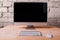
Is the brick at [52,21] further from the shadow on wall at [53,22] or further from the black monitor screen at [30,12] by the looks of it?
the black monitor screen at [30,12]

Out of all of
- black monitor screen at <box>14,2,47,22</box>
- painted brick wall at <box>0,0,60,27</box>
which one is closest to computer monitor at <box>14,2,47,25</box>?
black monitor screen at <box>14,2,47,22</box>

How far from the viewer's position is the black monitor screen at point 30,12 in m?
2.16

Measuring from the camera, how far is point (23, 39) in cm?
148

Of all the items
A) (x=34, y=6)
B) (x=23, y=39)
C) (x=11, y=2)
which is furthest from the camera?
(x=11, y=2)

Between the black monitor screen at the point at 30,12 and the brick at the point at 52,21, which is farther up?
the black monitor screen at the point at 30,12

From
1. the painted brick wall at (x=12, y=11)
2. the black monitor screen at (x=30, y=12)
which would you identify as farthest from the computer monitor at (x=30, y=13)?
the painted brick wall at (x=12, y=11)

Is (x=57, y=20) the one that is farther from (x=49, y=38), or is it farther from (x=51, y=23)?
(x=49, y=38)

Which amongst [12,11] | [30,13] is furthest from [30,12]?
[12,11]

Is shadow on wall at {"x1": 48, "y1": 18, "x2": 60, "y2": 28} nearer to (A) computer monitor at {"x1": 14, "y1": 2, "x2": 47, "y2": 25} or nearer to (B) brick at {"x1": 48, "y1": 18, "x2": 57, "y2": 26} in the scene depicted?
(B) brick at {"x1": 48, "y1": 18, "x2": 57, "y2": 26}

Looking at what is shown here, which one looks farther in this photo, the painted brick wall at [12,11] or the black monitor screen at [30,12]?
the painted brick wall at [12,11]

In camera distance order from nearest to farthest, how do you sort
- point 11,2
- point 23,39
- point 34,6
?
point 23,39
point 34,6
point 11,2

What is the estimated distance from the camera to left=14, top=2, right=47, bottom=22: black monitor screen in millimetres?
2156

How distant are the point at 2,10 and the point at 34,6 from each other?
28.3 inches

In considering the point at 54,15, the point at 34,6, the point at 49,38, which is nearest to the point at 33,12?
the point at 34,6
